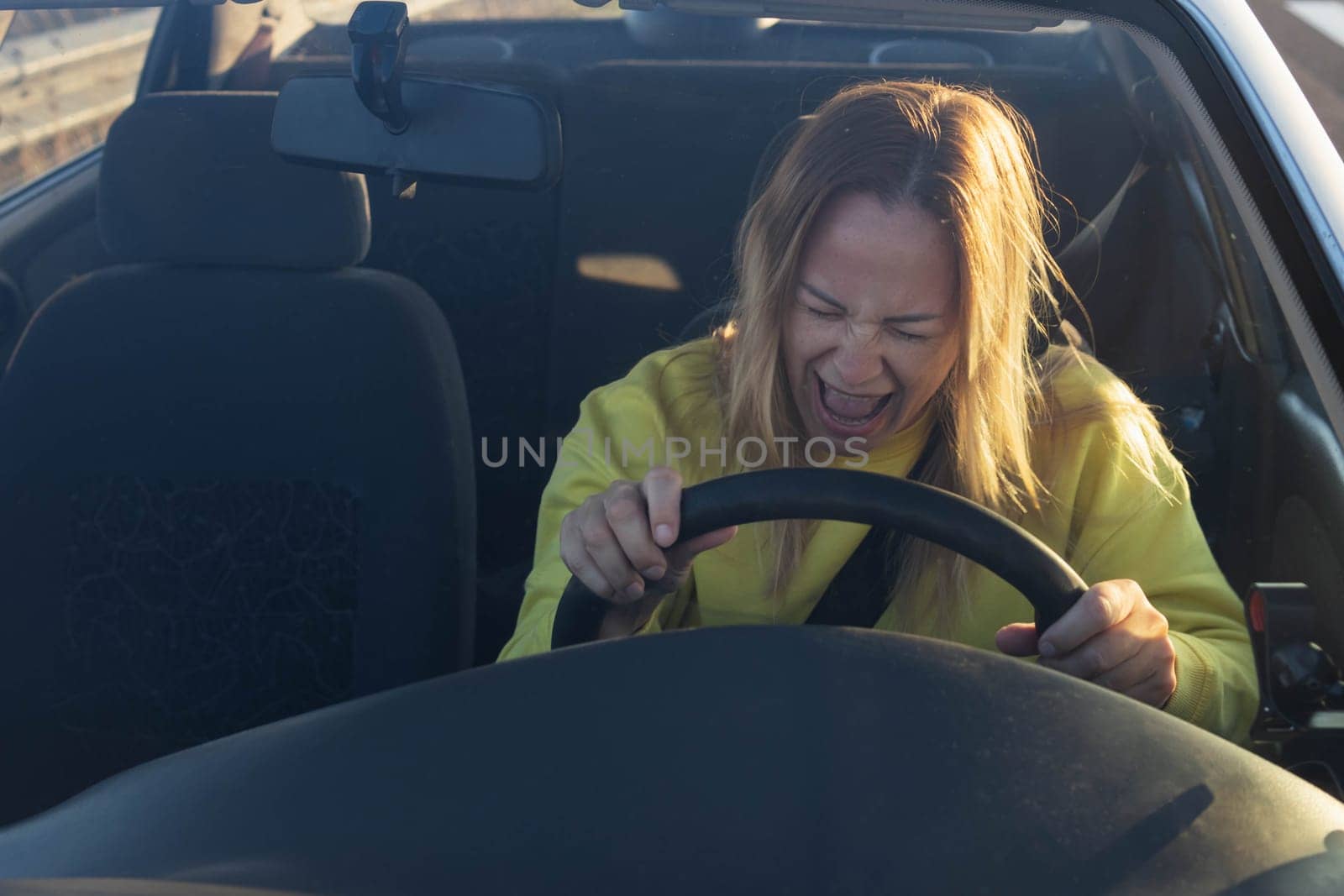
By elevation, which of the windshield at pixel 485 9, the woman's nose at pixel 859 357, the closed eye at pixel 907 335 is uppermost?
the windshield at pixel 485 9

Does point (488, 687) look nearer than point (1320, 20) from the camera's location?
Yes

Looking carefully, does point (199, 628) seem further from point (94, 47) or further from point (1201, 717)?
point (1201, 717)

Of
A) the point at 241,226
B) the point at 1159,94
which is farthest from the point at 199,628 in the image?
the point at 1159,94

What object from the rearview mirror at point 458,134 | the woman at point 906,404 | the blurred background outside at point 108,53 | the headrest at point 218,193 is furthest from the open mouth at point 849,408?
the headrest at point 218,193

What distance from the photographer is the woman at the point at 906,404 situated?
1.27 m

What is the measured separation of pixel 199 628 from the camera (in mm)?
1445

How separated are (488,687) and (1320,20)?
1139 millimetres

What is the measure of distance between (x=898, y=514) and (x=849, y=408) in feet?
0.96

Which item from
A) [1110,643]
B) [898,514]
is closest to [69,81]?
[898,514]

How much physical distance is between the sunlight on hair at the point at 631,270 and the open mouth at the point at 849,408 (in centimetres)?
28

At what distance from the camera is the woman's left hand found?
3.34 feet

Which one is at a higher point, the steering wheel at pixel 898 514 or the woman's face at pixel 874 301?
the woman's face at pixel 874 301

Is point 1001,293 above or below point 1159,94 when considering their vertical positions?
below

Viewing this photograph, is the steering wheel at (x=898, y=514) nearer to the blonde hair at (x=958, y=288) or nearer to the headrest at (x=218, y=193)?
the blonde hair at (x=958, y=288)
